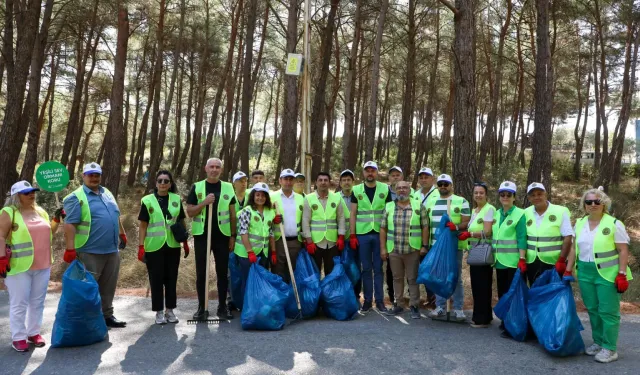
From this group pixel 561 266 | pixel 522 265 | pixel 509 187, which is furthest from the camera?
pixel 509 187

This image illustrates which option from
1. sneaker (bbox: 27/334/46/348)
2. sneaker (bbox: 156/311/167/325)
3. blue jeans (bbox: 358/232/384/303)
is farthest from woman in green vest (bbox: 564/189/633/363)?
sneaker (bbox: 27/334/46/348)

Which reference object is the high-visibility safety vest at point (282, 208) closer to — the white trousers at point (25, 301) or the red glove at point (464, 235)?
the red glove at point (464, 235)

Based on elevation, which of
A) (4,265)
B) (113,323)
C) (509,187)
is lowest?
(113,323)

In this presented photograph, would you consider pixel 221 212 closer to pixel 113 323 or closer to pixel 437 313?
pixel 113 323

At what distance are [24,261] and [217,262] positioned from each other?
2.07m

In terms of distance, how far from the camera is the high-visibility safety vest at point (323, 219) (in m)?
6.52

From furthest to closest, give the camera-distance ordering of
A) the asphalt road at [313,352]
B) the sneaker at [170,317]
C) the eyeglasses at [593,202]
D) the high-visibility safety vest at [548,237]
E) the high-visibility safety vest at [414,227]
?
1. the high-visibility safety vest at [414,227]
2. the sneaker at [170,317]
3. the high-visibility safety vest at [548,237]
4. the eyeglasses at [593,202]
5. the asphalt road at [313,352]

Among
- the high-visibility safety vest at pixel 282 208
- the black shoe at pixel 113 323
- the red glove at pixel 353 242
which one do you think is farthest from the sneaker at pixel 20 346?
the red glove at pixel 353 242

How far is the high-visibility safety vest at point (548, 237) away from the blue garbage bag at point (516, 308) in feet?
0.96

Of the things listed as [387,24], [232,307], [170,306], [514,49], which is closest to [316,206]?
[232,307]

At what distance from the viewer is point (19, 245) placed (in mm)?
5012

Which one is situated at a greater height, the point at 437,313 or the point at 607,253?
the point at 607,253

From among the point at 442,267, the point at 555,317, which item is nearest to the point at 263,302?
the point at 442,267

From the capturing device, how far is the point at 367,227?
21.7ft
